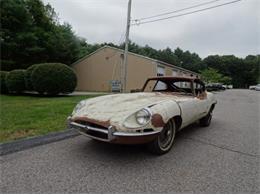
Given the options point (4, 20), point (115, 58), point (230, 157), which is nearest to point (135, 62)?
point (115, 58)

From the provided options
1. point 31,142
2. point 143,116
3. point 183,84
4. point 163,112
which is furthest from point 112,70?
point 143,116

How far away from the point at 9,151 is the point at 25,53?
891 inches

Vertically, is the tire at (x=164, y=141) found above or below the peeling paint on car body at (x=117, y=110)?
below

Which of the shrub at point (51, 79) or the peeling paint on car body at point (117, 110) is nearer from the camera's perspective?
the peeling paint on car body at point (117, 110)

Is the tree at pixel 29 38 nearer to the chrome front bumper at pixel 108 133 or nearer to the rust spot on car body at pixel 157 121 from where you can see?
the chrome front bumper at pixel 108 133

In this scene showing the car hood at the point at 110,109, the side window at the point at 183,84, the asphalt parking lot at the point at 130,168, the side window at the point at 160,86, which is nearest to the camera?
the asphalt parking lot at the point at 130,168

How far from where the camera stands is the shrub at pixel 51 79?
13.4m

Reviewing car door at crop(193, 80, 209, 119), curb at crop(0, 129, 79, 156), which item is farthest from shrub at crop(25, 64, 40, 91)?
car door at crop(193, 80, 209, 119)

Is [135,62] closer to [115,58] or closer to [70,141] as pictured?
[115,58]

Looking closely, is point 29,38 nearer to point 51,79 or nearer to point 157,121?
point 51,79

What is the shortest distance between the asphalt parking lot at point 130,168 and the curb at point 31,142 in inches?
7.2

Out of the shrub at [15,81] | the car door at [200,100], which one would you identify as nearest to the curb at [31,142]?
the car door at [200,100]

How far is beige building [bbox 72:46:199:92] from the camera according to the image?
2062cm

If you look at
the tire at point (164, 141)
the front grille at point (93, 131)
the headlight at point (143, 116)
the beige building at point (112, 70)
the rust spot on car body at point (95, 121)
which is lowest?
the tire at point (164, 141)
